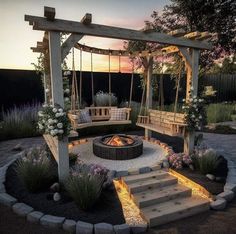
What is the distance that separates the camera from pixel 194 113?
4.72 metres

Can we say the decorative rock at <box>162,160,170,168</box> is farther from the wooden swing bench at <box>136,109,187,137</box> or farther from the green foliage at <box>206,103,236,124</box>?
the green foliage at <box>206,103,236,124</box>

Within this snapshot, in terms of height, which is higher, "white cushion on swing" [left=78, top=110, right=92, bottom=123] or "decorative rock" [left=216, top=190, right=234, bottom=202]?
"white cushion on swing" [left=78, top=110, right=92, bottom=123]

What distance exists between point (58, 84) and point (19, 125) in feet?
14.9

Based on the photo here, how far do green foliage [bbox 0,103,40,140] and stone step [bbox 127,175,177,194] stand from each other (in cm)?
478

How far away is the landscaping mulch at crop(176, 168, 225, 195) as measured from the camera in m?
3.70

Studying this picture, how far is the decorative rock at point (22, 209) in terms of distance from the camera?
119 inches

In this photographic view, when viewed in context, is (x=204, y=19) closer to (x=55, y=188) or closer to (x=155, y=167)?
(x=155, y=167)

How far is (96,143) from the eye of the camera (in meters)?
5.25

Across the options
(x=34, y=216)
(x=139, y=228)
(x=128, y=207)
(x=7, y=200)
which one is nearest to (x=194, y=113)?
(x=128, y=207)

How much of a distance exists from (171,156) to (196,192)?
3.51 ft

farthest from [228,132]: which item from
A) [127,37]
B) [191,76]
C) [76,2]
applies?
[76,2]

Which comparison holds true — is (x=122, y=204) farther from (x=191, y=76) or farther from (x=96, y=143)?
(x=191, y=76)

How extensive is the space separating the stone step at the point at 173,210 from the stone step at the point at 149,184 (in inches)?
15.0

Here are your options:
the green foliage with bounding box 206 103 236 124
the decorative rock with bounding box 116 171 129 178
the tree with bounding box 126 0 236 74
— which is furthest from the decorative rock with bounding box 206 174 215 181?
the tree with bounding box 126 0 236 74
